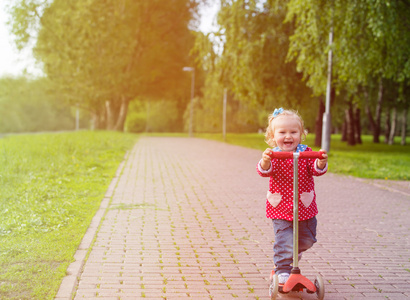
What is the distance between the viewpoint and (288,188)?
160 inches

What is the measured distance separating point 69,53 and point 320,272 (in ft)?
104

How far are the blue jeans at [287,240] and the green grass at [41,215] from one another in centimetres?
169

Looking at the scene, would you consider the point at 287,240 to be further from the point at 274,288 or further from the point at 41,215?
the point at 41,215

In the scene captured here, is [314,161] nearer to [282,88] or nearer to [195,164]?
[195,164]

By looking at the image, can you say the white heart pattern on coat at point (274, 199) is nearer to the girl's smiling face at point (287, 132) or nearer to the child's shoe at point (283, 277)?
the girl's smiling face at point (287, 132)

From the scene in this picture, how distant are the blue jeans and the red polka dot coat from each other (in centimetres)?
7

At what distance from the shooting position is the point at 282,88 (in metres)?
25.1

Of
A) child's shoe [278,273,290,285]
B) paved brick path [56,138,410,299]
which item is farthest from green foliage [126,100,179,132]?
→ child's shoe [278,273,290,285]

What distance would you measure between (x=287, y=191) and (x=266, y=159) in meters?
0.40

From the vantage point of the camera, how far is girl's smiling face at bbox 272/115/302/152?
13.1ft

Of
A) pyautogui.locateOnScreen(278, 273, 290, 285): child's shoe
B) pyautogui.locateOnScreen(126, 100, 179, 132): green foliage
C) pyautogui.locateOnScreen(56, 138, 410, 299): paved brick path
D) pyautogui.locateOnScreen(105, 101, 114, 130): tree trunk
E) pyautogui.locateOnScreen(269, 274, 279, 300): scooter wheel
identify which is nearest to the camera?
pyautogui.locateOnScreen(269, 274, 279, 300): scooter wheel

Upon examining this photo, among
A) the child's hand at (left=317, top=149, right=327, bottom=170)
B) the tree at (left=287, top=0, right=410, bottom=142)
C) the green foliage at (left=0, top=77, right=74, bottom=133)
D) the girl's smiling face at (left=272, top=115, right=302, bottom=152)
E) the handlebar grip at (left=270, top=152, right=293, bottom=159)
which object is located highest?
the tree at (left=287, top=0, right=410, bottom=142)

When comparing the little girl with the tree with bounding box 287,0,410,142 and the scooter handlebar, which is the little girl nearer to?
the scooter handlebar

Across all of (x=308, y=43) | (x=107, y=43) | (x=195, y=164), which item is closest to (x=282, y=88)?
(x=308, y=43)
